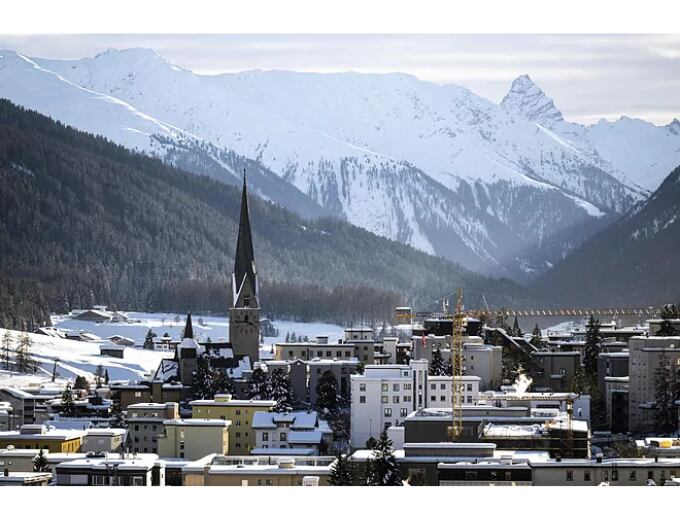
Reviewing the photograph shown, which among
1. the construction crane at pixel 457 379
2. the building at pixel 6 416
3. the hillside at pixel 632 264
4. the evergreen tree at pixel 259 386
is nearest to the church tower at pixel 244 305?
the evergreen tree at pixel 259 386

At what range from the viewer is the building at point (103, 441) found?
38.2 metres

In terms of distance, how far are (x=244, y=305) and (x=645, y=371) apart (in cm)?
1611

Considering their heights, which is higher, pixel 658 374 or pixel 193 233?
pixel 193 233

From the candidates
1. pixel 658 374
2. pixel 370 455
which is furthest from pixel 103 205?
pixel 370 455

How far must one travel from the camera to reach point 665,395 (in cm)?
4350

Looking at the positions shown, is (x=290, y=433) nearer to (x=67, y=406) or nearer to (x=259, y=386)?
(x=67, y=406)

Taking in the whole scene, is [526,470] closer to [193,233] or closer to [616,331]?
[616,331]

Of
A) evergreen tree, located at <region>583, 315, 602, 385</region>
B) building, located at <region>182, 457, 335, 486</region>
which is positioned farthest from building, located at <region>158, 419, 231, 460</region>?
evergreen tree, located at <region>583, 315, 602, 385</region>

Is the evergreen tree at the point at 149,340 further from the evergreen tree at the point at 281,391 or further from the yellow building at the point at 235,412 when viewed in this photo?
the yellow building at the point at 235,412

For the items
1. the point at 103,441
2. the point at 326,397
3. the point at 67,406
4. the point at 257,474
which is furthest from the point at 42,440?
the point at 326,397

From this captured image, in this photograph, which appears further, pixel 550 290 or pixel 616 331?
pixel 550 290

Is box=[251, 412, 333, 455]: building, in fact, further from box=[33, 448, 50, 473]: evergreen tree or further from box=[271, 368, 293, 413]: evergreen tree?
box=[33, 448, 50, 473]: evergreen tree

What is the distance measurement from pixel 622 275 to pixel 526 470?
76.1 metres

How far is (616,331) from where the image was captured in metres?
57.8
